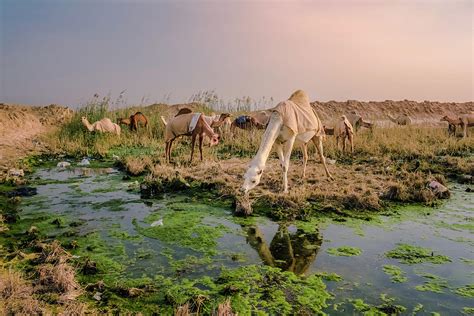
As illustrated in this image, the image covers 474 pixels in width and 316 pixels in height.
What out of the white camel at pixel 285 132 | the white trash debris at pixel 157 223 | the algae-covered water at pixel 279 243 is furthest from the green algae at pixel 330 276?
the white trash debris at pixel 157 223

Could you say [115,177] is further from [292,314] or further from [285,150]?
[292,314]

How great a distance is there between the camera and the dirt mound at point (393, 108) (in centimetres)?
3656

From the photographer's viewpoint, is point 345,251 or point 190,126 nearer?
point 345,251

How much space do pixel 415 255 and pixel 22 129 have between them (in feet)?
67.0

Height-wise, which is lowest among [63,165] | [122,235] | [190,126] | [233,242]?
[233,242]

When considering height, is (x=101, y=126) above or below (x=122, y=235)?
above

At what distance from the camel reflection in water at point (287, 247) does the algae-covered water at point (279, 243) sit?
0.01 meters

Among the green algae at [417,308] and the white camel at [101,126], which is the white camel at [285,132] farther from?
the white camel at [101,126]

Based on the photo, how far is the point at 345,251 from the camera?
5484mm

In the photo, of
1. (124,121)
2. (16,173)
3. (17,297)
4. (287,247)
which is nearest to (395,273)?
(287,247)

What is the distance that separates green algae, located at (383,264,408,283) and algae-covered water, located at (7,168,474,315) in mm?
11

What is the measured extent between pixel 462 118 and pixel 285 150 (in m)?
13.4

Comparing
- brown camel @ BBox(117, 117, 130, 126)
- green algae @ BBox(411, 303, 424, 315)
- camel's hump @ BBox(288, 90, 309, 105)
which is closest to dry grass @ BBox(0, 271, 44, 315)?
green algae @ BBox(411, 303, 424, 315)

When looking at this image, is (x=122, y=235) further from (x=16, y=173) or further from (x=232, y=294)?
(x=16, y=173)
